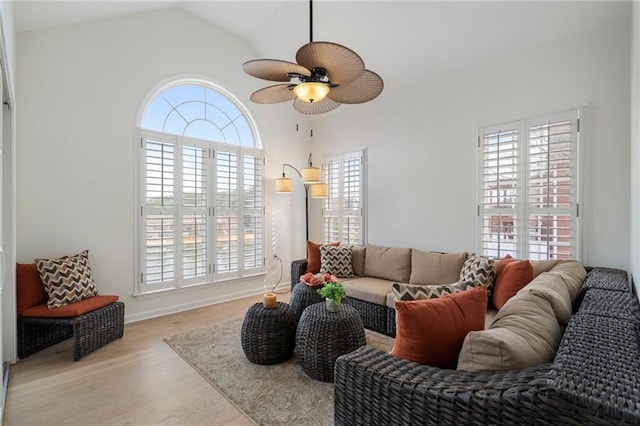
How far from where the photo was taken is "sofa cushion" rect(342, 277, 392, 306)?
11.2ft

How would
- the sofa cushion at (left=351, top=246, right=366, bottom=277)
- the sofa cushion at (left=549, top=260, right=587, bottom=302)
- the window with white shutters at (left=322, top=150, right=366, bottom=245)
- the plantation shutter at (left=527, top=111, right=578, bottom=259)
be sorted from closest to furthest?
the sofa cushion at (left=549, top=260, right=587, bottom=302)
the plantation shutter at (left=527, top=111, right=578, bottom=259)
the sofa cushion at (left=351, top=246, right=366, bottom=277)
the window with white shutters at (left=322, top=150, right=366, bottom=245)

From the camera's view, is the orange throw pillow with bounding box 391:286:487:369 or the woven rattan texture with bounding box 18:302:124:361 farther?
the woven rattan texture with bounding box 18:302:124:361

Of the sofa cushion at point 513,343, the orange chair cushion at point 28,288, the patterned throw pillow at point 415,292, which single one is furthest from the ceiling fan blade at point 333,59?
the orange chair cushion at point 28,288

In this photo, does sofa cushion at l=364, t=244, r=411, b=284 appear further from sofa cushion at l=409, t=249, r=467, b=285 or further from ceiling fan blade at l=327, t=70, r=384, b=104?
ceiling fan blade at l=327, t=70, r=384, b=104

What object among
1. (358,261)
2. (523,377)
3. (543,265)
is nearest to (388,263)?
(358,261)

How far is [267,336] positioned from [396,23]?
3603 millimetres

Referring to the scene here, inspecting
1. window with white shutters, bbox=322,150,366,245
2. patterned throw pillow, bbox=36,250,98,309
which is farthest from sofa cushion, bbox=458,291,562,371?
window with white shutters, bbox=322,150,366,245

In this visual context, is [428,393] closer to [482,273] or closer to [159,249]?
[482,273]

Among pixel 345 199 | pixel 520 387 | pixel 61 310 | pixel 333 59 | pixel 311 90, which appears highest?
pixel 333 59

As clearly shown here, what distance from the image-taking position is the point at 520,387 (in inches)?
37.4

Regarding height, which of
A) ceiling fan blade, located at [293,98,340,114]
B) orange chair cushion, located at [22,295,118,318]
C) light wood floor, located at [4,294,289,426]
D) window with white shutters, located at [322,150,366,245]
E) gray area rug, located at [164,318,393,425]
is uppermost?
ceiling fan blade, located at [293,98,340,114]

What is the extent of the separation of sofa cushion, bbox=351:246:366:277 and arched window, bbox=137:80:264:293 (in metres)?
1.55

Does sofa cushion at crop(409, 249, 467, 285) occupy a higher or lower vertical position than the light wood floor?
higher

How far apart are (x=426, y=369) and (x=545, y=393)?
1.44 ft
